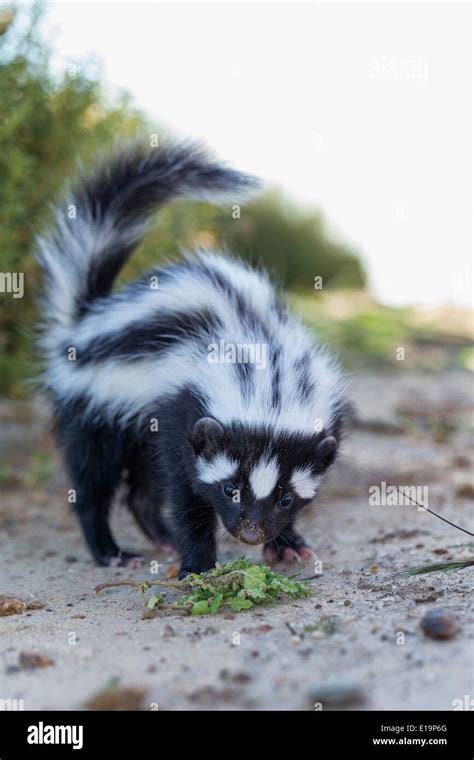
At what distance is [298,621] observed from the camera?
13.0ft

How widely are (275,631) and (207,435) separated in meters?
1.21

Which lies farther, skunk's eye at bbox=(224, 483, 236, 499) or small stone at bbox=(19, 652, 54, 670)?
skunk's eye at bbox=(224, 483, 236, 499)

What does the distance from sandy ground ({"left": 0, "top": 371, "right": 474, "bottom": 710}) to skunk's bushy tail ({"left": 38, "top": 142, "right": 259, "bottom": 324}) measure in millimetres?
1943

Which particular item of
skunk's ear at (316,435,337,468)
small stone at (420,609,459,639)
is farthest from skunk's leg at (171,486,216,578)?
small stone at (420,609,459,639)

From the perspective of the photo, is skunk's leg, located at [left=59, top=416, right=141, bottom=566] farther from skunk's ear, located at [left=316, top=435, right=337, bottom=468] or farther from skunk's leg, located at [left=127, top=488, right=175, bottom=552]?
skunk's ear, located at [left=316, top=435, right=337, bottom=468]

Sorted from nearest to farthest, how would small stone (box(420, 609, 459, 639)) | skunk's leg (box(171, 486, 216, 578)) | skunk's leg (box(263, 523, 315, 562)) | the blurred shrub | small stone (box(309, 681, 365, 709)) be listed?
Result: small stone (box(309, 681, 365, 709)), small stone (box(420, 609, 459, 639)), skunk's leg (box(171, 486, 216, 578)), skunk's leg (box(263, 523, 315, 562)), the blurred shrub

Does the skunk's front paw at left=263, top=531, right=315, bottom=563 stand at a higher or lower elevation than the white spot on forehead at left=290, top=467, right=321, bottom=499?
lower

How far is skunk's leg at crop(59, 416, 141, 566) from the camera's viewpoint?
607cm

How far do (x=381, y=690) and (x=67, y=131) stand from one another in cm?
651

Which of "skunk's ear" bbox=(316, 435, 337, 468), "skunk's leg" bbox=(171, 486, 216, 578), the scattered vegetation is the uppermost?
"skunk's ear" bbox=(316, 435, 337, 468)

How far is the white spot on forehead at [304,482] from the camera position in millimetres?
4719

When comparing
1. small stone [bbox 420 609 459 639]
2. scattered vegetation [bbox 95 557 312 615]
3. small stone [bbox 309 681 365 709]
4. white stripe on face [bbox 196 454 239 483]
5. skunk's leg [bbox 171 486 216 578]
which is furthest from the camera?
skunk's leg [bbox 171 486 216 578]
